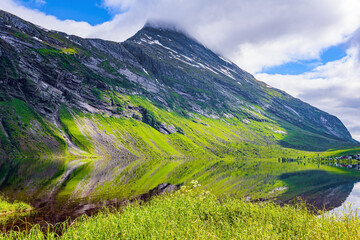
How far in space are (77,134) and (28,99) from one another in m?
53.8

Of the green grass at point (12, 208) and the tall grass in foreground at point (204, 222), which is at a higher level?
the tall grass in foreground at point (204, 222)

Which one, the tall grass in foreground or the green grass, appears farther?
the green grass

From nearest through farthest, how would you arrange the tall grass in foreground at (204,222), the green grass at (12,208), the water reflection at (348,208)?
the tall grass in foreground at (204,222), the water reflection at (348,208), the green grass at (12,208)

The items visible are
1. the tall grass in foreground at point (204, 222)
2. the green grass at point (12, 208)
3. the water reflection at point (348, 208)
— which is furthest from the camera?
the green grass at point (12, 208)

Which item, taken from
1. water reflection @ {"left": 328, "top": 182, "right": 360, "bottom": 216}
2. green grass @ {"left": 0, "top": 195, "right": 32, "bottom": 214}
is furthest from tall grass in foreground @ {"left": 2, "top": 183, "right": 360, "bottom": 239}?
green grass @ {"left": 0, "top": 195, "right": 32, "bottom": 214}

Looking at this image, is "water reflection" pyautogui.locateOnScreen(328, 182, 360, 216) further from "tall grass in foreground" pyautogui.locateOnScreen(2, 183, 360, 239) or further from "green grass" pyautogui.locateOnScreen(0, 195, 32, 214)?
"green grass" pyautogui.locateOnScreen(0, 195, 32, 214)

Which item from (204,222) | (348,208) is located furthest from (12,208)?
(348,208)

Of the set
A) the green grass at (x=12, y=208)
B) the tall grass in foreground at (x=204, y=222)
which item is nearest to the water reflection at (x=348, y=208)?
the tall grass in foreground at (x=204, y=222)

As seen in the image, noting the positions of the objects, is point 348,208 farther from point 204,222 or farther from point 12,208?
point 12,208

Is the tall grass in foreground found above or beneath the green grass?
above

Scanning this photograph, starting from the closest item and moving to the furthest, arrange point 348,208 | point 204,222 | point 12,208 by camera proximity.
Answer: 1. point 204,222
2. point 348,208
3. point 12,208

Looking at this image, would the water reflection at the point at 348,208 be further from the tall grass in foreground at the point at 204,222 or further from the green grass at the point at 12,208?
the green grass at the point at 12,208

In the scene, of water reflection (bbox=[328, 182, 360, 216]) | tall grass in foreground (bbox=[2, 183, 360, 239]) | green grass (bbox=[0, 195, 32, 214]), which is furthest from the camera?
green grass (bbox=[0, 195, 32, 214])

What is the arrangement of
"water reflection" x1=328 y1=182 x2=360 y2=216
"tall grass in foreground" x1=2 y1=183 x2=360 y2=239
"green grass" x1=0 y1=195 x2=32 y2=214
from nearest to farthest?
"tall grass in foreground" x1=2 y1=183 x2=360 y2=239 → "water reflection" x1=328 y1=182 x2=360 y2=216 → "green grass" x1=0 y1=195 x2=32 y2=214
